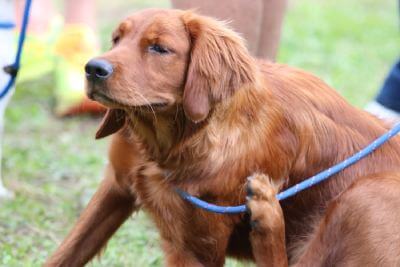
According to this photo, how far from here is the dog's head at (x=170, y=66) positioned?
3.15 metres

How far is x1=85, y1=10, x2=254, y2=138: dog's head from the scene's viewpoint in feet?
10.3

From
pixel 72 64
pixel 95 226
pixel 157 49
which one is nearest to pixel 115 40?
pixel 157 49

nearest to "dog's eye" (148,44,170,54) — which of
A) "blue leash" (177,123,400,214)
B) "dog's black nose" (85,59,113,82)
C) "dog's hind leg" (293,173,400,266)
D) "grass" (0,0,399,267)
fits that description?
"dog's black nose" (85,59,113,82)

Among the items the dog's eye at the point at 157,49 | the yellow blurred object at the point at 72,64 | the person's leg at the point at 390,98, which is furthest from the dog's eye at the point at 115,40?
the yellow blurred object at the point at 72,64

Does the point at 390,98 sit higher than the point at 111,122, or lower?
lower

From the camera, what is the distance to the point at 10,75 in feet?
15.1

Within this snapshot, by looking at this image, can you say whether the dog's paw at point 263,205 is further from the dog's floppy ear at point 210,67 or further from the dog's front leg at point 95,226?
the dog's front leg at point 95,226

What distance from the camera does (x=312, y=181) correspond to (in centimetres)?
346

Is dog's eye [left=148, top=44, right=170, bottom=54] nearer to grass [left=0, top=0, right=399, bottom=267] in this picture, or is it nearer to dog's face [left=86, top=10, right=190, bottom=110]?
dog's face [left=86, top=10, right=190, bottom=110]

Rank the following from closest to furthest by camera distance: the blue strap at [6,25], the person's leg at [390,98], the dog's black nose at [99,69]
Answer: the dog's black nose at [99,69] → the blue strap at [6,25] → the person's leg at [390,98]

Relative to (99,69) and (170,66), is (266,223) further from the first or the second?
(99,69)

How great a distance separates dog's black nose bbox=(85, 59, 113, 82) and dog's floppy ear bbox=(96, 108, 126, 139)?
0.42 metres

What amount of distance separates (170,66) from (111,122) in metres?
0.45

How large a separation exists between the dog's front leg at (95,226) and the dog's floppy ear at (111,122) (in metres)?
0.22
